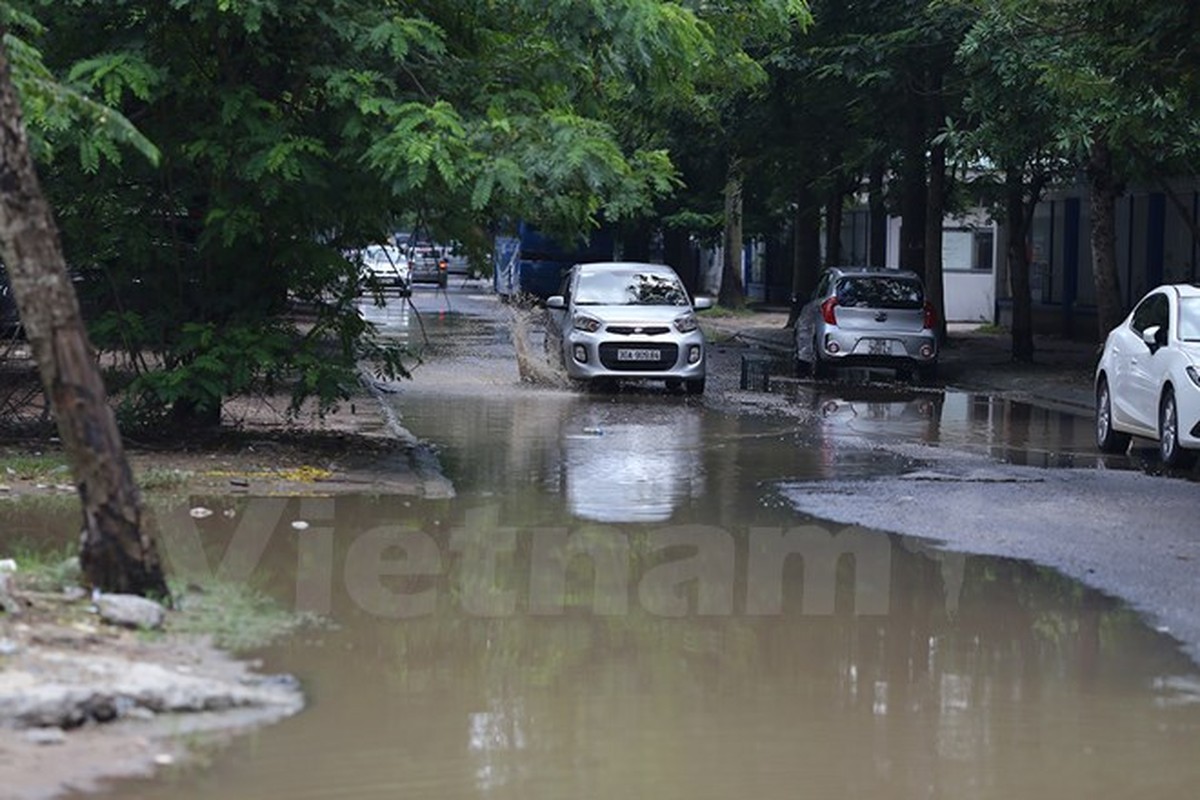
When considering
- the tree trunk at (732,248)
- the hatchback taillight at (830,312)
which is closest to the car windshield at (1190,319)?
the hatchback taillight at (830,312)

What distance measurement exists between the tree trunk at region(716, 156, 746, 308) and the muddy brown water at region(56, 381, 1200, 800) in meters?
30.0

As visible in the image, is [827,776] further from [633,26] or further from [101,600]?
[633,26]

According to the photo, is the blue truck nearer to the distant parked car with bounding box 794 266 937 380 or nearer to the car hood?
the distant parked car with bounding box 794 266 937 380

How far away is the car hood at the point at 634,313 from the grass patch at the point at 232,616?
15.0m

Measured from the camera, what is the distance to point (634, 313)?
82.1 feet

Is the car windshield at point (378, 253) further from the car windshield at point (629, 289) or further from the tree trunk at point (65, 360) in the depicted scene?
the tree trunk at point (65, 360)

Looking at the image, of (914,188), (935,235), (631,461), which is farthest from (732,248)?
(631,461)

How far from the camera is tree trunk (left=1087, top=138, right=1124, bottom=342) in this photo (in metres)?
27.5

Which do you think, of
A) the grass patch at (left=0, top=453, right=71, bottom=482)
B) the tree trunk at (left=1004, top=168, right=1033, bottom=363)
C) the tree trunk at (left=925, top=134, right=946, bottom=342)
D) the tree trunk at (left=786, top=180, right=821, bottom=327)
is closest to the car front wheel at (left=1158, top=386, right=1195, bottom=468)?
the grass patch at (left=0, top=453, right=71, bottom=482)

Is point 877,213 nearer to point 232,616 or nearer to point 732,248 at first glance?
point 732,248

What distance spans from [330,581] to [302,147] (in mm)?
5118

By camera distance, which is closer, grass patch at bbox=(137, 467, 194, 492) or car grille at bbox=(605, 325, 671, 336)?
grass patch at bbox=(137, 467, 194, 492)

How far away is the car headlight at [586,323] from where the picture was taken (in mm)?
24781

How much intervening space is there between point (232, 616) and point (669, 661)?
83.5 inches
